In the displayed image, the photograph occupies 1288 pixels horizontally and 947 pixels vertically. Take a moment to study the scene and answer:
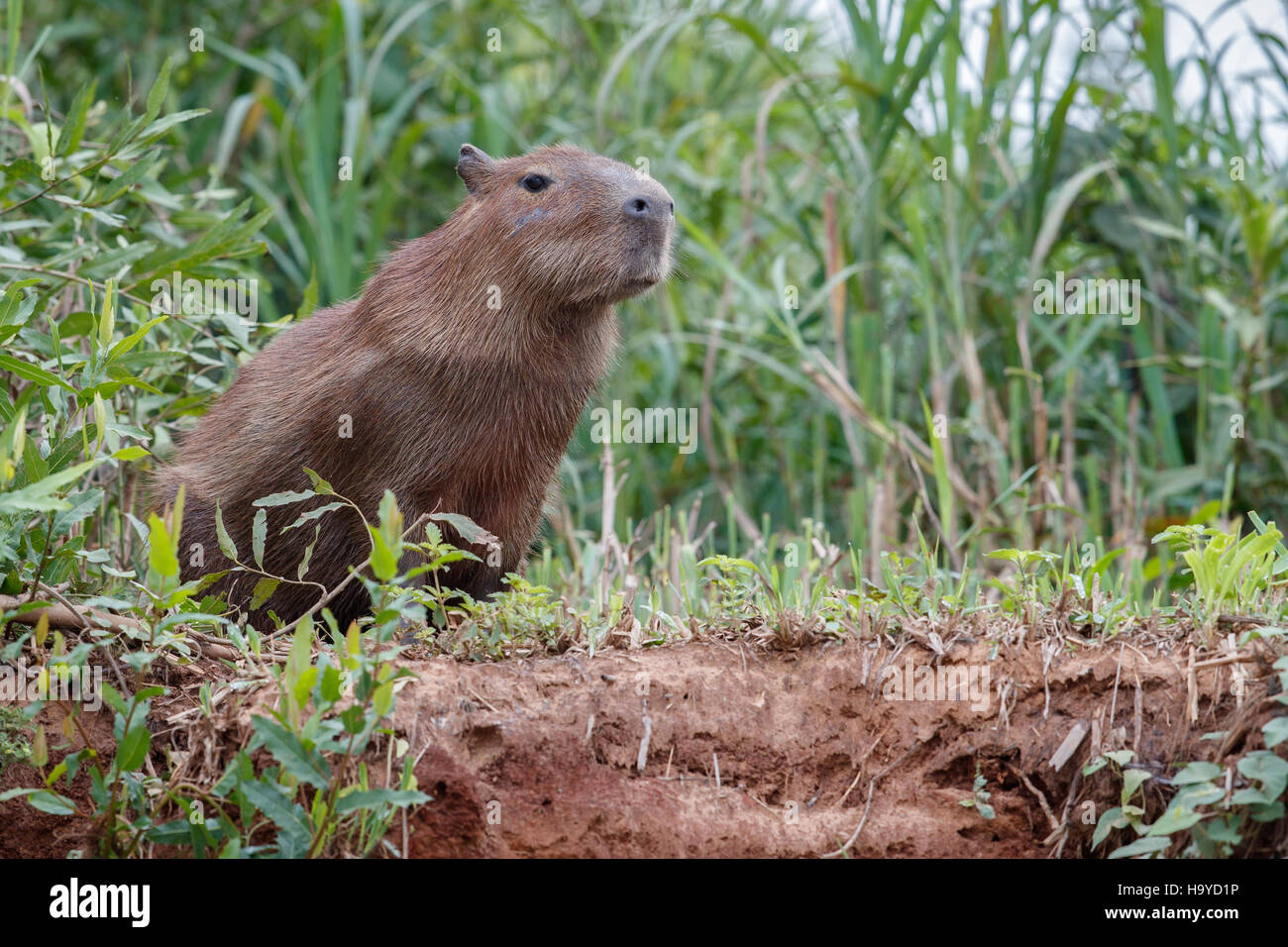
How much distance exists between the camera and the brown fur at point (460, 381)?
3375 mm

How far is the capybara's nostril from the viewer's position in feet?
11.1

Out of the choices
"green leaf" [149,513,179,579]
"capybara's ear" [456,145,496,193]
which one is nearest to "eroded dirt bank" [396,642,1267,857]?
"green leaf" [149,513,179,579]

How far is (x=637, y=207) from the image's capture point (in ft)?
11.1

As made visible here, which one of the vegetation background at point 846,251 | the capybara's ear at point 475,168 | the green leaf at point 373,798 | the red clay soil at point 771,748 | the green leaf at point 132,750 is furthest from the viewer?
the vegetation background at point 846,251

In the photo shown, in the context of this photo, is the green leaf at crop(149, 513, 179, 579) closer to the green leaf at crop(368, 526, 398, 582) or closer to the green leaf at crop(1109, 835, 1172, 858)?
the green leaf at crop(368, 526, 398, 582)

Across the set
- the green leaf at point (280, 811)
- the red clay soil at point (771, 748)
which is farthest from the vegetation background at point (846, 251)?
the green leaf at point (280, 811)

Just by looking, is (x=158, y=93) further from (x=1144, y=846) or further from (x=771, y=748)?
(x=1144, y=846)

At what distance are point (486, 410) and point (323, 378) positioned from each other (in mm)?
452

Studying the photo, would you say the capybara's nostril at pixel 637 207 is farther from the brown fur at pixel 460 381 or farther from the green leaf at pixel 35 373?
the green leaf at pixel 35 373

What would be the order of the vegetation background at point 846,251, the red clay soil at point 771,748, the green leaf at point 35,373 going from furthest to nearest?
the vegetation background at point 846,251 → the green leaf at point 35,373 → the red clay soil at point 771,748

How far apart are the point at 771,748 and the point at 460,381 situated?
1233mm

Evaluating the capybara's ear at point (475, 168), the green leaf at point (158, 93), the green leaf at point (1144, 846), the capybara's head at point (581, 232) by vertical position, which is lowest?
the green leaf at point (1144, 846)

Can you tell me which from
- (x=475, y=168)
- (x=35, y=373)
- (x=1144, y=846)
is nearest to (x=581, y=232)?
(x=475, y=168)
